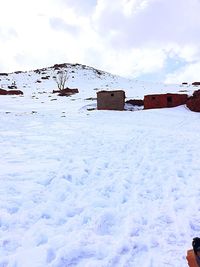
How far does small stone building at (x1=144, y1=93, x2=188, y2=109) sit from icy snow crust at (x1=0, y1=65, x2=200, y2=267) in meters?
11.0

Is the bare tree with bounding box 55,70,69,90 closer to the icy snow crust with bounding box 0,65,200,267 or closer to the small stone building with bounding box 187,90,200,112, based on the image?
the small stone building with bounding box 187,90,200,112

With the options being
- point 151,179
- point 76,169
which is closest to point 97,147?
point 76,169

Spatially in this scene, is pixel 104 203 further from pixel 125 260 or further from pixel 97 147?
pixel 97 147

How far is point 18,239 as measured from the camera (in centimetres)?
545

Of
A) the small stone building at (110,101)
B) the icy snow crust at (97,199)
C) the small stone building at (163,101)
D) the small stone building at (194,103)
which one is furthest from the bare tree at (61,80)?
the icy snow crust at (97,199)

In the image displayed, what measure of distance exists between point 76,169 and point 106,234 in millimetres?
3804

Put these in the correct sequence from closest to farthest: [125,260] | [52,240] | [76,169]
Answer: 1. [125,260]
2. [52,240]
3. [76,169]

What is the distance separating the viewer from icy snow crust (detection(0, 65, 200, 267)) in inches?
201

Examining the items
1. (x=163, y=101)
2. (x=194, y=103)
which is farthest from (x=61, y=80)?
(x=194, y=103)

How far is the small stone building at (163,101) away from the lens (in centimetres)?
2564

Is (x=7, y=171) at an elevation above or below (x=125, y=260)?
above

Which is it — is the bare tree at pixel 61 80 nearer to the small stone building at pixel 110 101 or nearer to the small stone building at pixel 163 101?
the small stone building at pixel 110 101

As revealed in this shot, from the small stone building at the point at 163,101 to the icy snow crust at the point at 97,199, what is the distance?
1105cm

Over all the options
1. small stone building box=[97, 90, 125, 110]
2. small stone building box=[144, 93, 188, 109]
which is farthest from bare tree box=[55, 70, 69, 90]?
small stone building box=[144, 93, 188, 109]
